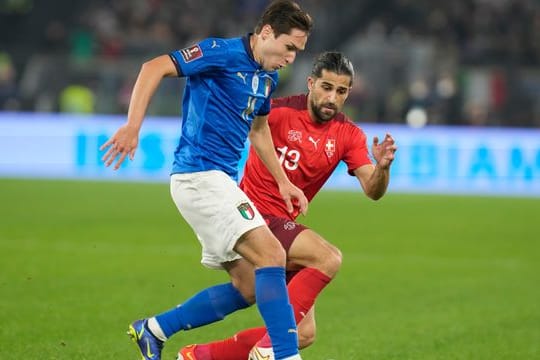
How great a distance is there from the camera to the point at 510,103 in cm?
2362

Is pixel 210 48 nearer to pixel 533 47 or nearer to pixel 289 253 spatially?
pixel 289 253

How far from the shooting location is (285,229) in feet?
20.6

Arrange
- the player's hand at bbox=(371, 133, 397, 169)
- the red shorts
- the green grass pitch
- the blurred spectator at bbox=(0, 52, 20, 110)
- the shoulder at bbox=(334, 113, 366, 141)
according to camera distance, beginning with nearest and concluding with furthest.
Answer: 1. the player's hand at bbox=(371, 133, 397, 169)
2. the red shorts
3. the shoulder at bbox=(334, 113, 366, 141)
4. the green grass pitch
5. the blurred spectator at bbox=(0, 52, 20, 110)

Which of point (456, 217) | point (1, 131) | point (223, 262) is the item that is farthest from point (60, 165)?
point (223, 262)

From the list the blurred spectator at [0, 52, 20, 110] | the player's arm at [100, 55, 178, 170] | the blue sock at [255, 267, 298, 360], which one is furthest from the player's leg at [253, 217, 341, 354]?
the blurred spectator at [0, 52, 20, 110]

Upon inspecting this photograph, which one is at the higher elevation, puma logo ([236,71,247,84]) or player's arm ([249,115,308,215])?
puma logo ([236,71,247,84])

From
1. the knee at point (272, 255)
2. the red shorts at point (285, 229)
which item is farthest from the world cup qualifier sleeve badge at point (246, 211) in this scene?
the red shorts at point (285, 229)

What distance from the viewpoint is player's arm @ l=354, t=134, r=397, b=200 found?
6113mm

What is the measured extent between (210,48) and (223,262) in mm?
1244

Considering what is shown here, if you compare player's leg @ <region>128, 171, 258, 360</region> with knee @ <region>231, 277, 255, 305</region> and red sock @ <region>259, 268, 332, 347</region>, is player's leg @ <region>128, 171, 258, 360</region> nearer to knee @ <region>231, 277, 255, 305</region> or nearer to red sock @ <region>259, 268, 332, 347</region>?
knee @ <region>231, 277, 255, 305</region>

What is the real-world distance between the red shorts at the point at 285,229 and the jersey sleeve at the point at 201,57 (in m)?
1.06

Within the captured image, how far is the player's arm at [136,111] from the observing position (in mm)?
5277

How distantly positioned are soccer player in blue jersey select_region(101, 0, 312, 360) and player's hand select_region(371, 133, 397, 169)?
0.52 metres

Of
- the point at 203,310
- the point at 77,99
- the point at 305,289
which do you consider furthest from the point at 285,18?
the point at 77,99
